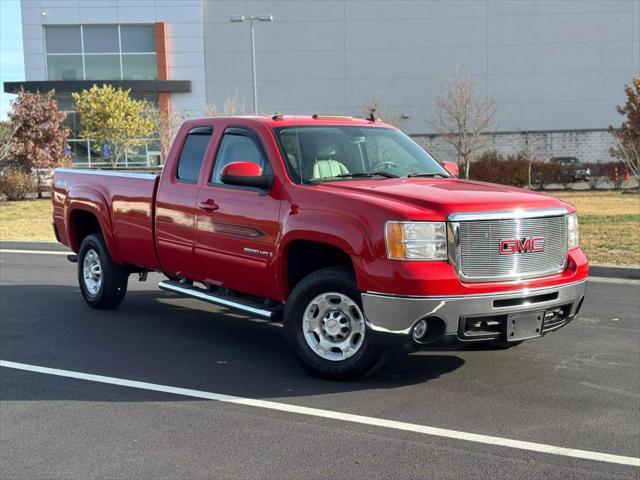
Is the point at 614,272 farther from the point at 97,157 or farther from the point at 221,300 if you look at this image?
the point at 97,157

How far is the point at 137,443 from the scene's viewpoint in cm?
429

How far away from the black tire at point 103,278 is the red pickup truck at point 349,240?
0.82m

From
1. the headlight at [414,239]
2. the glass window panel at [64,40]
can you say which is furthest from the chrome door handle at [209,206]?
the glass window panel at [64,40]

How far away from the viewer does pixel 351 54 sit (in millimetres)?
47594

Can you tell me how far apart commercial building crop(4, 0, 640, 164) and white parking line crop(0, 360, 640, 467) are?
4165cm

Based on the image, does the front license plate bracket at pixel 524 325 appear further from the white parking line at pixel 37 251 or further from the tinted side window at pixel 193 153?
the white parking line at pixel 37 251

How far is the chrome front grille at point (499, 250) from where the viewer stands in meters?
4.91

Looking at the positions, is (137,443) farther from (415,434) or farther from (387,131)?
(387,131)

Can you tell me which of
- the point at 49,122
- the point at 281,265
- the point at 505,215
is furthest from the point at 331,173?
the point at 49,122

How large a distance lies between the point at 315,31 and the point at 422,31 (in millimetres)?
7180

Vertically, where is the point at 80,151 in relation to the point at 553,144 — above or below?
above

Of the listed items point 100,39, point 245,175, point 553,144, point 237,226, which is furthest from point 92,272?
point 100,39

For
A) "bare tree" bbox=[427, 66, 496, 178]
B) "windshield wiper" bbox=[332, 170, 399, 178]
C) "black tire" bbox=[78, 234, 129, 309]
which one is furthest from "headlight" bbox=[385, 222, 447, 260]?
"bare tree" bbox=[427, 66, 496, 178]

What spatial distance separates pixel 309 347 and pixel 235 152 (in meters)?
2.00
